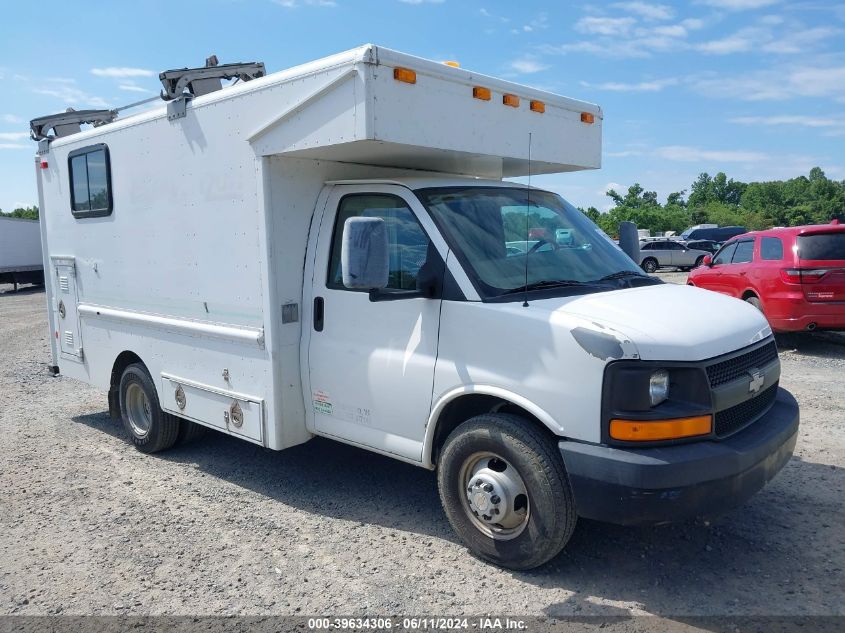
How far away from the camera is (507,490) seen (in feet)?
12.4

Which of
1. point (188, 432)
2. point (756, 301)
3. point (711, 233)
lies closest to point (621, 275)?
point (188, 432)

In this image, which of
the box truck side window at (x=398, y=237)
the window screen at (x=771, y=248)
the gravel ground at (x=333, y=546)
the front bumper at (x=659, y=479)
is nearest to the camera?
the front bumper at (x=659, y=479)

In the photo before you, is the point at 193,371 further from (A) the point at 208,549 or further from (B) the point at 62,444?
(B) the point at 62,444

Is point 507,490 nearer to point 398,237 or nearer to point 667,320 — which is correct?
point 667,320

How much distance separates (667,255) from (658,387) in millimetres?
28539

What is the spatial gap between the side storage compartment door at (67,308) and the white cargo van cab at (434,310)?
110cm

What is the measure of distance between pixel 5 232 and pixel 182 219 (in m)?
24.9

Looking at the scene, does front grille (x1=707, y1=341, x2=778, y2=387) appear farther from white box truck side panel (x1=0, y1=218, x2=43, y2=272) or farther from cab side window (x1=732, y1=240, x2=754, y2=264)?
white box truck side panel (x1=0, y1=218, x2=43, y2=272)

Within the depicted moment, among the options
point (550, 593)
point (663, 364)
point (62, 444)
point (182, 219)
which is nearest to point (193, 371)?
point (182, 219)

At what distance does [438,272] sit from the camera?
4.07 metres

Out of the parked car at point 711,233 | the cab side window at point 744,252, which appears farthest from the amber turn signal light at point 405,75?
the parked car at point 711,233

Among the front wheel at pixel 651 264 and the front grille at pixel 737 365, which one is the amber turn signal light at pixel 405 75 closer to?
the front grille at pixel 737 365

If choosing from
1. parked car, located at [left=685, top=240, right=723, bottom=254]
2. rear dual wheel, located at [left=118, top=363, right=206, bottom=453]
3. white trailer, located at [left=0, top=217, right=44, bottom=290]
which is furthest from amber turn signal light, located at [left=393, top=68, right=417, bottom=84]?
parked car, located at [left=685, top=240, right=723, bottom=254]

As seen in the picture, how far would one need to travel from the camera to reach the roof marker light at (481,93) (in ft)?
14.6
